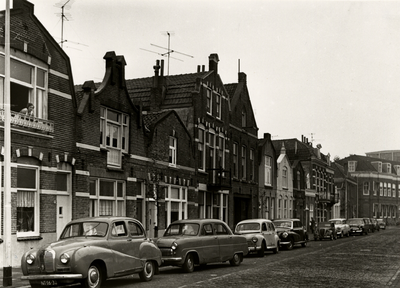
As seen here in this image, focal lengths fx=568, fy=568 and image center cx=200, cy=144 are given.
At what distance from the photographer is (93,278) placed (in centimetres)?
1350

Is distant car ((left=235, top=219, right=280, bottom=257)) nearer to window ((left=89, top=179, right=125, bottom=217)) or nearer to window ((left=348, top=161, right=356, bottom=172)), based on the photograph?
window ((left=89, top=179, right=125, bottom=217))

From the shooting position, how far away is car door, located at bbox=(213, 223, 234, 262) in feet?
64.8

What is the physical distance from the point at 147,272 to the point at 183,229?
3.45 m

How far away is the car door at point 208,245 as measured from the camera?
18766mm

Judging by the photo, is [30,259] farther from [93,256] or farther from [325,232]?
[325,232]

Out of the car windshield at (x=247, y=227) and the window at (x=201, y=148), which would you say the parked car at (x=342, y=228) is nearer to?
the window at (x=201, y=148)

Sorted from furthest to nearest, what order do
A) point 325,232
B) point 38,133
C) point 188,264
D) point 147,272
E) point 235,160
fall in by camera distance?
1. point 325,232
2. point 235,160
3. point 38,133
4. point 188,264
5. point 147,272

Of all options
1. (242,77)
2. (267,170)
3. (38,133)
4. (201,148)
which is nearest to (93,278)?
(38,133)

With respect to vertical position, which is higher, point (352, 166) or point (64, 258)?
point (352, 166)

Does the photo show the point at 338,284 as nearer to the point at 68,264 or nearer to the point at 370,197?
the point at 68,264

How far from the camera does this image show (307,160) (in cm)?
6369

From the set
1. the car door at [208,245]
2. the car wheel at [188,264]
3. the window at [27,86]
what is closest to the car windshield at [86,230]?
the car wheel at [188,264]

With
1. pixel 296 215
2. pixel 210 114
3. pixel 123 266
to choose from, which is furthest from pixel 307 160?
pixel 123 266

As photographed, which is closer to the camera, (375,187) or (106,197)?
(106,197)
